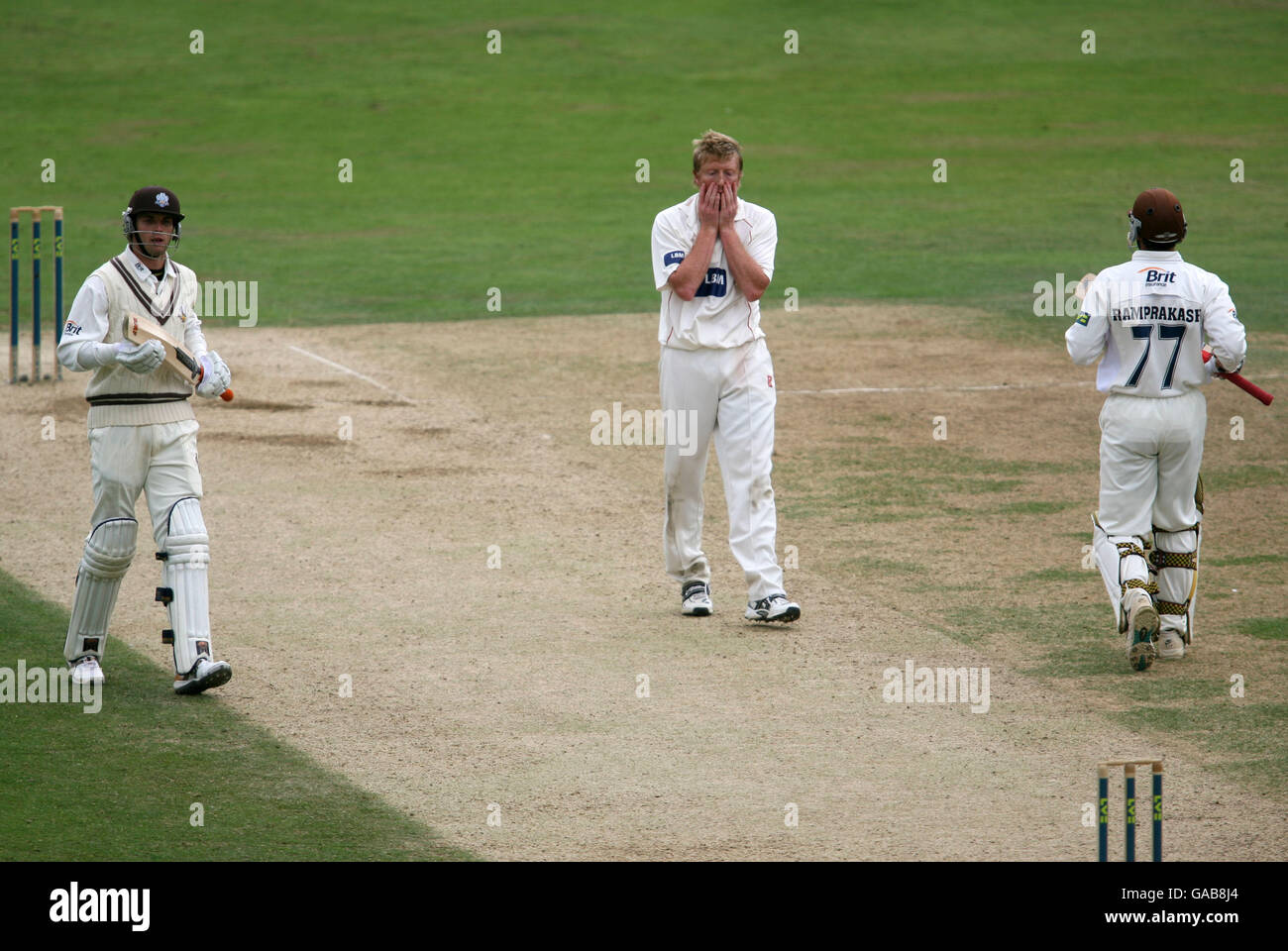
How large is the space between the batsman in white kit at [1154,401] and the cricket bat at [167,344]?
4513 mm

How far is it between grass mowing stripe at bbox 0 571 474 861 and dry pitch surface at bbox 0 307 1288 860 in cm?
23

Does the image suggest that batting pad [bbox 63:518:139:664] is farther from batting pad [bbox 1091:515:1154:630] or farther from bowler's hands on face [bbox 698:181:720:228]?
batting pad [bbox 1091:515:1154:630]

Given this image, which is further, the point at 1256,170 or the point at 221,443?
the point at 1256,170

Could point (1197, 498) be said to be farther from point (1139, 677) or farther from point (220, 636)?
point (220, 636)

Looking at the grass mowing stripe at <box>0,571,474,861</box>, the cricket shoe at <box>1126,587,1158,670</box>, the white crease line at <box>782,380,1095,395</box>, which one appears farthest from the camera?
the white crease line at <box>782,380,1095,395</box>

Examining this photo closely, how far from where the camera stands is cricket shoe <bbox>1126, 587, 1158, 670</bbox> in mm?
8391

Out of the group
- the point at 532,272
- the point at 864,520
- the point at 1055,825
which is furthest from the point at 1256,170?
the point at 1055,825

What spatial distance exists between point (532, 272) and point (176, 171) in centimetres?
1473

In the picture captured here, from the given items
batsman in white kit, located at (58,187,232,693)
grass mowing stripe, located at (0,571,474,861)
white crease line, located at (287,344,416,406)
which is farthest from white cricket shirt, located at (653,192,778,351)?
white crease line, located at (287,344,416,406)

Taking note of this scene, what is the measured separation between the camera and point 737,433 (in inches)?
374

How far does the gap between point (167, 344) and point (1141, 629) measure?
4971 millimetres

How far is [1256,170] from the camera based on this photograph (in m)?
34.1

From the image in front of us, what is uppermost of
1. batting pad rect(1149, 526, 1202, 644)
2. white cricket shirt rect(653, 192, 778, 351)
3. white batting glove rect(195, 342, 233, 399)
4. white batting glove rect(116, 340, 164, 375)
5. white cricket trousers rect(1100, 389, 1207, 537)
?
white cricket shirt rect(653, 192, 778, 351)

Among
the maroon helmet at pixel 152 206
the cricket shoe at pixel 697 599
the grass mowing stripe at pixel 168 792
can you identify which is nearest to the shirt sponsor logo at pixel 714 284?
the cricket shoe at pixel 697 599
